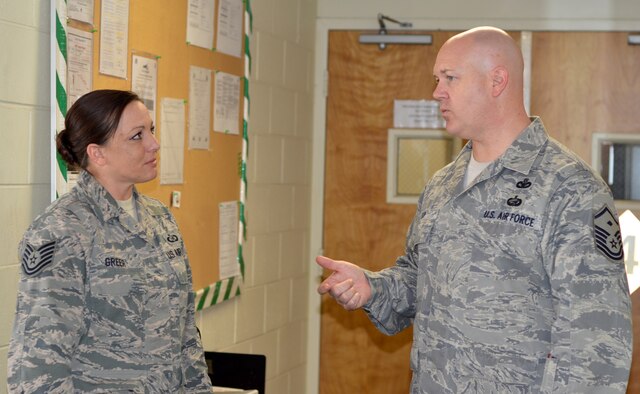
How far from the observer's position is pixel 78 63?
270 cm

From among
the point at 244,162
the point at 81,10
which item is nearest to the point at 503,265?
the point at 81,10

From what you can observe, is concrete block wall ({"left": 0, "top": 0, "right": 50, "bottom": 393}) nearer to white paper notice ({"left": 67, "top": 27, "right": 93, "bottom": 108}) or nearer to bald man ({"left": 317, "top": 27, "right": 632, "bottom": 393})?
white paper notice ({"left": 67, "top": 27, "right": 93, "bottom": 108})

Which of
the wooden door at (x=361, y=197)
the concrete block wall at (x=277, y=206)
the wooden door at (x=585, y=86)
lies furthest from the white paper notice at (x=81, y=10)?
the wooden door at (x=585, y=86)

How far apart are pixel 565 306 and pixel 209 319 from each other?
1.87 m

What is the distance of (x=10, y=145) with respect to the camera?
8.32 ft

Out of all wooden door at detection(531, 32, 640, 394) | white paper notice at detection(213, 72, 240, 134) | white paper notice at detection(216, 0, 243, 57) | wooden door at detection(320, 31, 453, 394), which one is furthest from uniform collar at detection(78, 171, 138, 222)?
wooden door at detection(531, 32, 640, 394)

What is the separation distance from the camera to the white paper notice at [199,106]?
346cm

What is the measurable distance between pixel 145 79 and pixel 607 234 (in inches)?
63.5

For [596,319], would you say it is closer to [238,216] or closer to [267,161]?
[238,216]

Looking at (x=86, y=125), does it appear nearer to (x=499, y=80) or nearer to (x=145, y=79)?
(x=145, y=79)

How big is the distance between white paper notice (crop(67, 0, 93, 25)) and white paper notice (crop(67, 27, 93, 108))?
37 millimetres

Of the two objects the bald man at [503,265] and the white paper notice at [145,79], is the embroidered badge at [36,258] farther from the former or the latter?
the white paper notice at [145,79]

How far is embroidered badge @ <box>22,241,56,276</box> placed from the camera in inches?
84.7

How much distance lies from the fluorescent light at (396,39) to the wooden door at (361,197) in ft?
0.15
